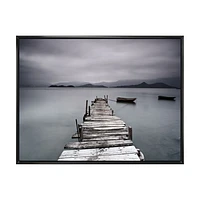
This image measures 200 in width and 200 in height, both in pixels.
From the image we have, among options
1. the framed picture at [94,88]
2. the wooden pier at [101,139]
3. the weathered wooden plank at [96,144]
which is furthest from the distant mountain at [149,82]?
the weathered wooden plank at [96,144]

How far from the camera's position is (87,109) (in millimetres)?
1533

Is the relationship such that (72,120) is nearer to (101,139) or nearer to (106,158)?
(101,139)

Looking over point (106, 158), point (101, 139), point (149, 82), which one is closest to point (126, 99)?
point (149, 82)
